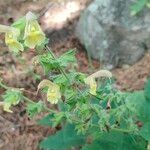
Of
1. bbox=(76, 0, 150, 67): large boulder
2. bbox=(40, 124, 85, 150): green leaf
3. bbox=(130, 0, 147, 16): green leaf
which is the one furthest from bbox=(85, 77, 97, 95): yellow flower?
bbox=(76, 0, 150, 67): large boulder

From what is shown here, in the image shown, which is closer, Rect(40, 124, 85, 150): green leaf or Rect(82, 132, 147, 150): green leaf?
Rect(82, 132, 147, 150): green leaf

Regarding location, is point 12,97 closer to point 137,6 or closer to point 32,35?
point 32,35

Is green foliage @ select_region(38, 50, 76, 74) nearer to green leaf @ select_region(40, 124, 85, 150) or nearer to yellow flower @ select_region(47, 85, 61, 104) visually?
yellow flower @ select_region(47, 85, 61, 104)

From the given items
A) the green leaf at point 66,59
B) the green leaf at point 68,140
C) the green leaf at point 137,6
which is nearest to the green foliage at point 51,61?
the green leaf at point 66,59

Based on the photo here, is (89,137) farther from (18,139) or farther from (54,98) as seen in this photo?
(54,98)

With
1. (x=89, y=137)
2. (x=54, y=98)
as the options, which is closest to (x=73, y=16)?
(x=89, y=137)

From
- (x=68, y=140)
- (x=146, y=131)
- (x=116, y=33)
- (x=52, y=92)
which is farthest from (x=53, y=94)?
(x=116, y=33)

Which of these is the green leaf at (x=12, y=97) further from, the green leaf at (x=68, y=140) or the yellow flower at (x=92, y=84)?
the green leaf at (x=68, y=140)
